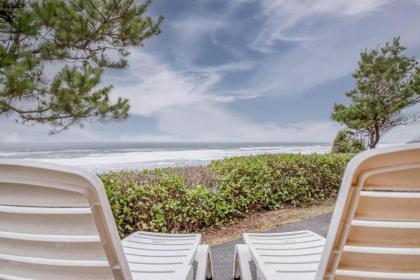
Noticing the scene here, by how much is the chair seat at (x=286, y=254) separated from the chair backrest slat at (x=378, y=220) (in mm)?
653

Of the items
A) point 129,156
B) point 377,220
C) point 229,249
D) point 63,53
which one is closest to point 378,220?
point 377,220

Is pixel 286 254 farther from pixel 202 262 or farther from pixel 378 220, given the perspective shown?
pixel 378 220

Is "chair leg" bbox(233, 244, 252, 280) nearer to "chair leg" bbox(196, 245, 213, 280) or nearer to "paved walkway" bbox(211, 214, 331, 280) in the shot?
"chair leg" bbox(196, 245, 213, 280)

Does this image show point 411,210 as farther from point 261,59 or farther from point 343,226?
point 261,59

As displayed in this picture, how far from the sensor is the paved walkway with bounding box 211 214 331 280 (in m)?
3.36

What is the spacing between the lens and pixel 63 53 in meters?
4.73

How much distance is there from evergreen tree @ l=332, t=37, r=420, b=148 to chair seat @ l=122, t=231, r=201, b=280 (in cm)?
1422

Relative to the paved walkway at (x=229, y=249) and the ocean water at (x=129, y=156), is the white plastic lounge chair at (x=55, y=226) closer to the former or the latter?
the paved walkway at (x=229, y=249)

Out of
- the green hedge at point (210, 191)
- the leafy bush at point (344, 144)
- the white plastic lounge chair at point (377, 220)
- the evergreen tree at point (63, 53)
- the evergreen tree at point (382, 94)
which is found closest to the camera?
the white plastic lounge chair at point (377, 220)

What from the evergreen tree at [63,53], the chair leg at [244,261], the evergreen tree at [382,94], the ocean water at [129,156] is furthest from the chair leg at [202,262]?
the evergreen tree at [382,94]

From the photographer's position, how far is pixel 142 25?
534 cm

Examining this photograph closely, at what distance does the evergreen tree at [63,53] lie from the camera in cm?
394

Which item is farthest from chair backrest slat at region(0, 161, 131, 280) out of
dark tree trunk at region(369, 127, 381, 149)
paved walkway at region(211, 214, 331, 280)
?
dark tree trunk at region(369, 127, 381, 149)

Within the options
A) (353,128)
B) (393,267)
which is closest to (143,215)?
(393,267)
